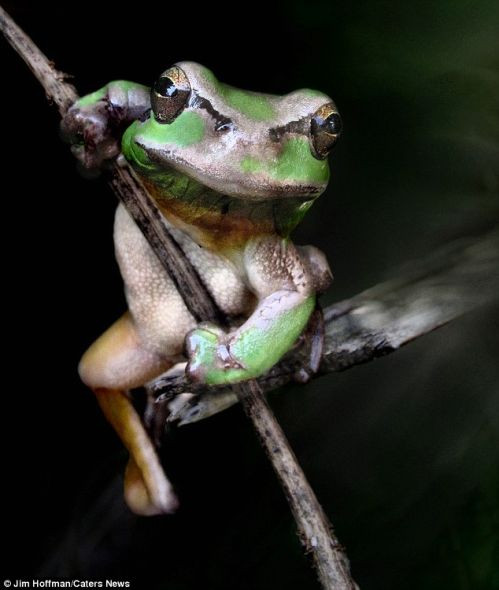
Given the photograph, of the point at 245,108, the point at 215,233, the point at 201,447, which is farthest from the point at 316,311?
the point at 201,447

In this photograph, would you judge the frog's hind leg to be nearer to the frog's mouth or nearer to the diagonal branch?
the diagonal branch

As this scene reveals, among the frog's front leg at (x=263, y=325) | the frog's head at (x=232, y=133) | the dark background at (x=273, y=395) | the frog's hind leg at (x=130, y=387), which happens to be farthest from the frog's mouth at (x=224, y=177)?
the dark background at (x=273, y=395)

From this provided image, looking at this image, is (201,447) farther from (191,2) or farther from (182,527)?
(191,2)

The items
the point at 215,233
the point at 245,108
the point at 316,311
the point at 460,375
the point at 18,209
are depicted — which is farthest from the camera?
the point at 460,375

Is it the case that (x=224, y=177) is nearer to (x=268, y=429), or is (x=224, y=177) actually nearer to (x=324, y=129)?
(x=324, y=129)

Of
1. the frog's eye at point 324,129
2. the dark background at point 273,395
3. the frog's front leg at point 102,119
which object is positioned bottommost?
the dark background at point 273,395

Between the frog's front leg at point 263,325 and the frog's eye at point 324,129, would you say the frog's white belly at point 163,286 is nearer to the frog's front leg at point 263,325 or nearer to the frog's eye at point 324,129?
the frog's front leg at point 263,325

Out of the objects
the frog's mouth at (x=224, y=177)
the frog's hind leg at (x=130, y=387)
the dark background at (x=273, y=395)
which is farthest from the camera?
the dark background at (x=273, y=395)
